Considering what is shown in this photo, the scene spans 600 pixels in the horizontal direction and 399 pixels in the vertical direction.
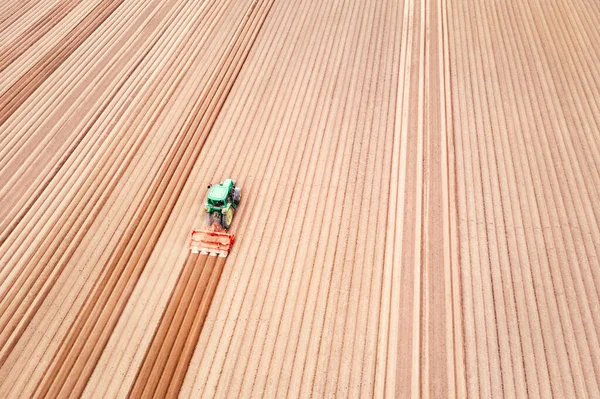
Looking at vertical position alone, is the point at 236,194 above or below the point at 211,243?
above

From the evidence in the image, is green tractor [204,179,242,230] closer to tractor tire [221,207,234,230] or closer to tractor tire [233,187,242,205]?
tractor tire [221,207,234,230]

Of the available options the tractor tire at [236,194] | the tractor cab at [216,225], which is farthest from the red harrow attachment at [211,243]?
the tractor tire at [236,194]

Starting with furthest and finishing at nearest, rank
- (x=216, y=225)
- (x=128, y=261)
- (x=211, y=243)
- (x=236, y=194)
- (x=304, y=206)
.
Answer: (x=304, y=206), (x=236, y=194), (x=216, y=225), (x=211, y=243), (x=128, y=261)

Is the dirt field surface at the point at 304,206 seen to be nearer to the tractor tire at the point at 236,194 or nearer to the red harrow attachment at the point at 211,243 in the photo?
the red harrow attachment at the point at 211,243

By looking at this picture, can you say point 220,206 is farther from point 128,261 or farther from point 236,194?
point 128,261

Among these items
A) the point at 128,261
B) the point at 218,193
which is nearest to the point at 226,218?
the point at 218,193
